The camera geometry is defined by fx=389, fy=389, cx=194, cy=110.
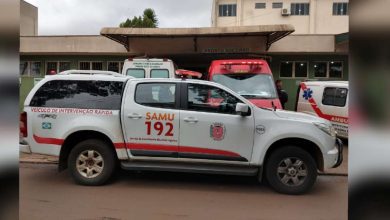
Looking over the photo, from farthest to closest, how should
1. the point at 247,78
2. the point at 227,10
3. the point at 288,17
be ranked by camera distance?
the point at 288,17 < the point at 227,10 < the point at 247,78

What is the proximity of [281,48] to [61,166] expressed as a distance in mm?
12874

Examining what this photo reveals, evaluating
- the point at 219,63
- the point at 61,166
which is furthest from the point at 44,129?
the point at 219,63

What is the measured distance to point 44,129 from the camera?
6.70 meters

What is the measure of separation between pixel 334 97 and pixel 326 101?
14.6 inches

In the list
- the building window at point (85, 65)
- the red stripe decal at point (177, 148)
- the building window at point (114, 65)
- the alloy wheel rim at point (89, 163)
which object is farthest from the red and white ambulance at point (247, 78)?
the building window at point (85, 65)

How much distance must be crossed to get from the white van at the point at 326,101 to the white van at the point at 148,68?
444cm

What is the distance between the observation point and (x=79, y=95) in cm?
679

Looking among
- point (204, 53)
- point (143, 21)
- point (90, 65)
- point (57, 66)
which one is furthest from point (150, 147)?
point (143, 21)

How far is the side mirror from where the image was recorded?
6312 mm

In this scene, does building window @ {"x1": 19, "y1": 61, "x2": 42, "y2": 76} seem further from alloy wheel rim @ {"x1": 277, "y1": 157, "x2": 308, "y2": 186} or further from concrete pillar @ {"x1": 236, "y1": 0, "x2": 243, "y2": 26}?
concrete pillar @ {"x1": 236, "y1": 0, "x2": 243, "y2": 26}

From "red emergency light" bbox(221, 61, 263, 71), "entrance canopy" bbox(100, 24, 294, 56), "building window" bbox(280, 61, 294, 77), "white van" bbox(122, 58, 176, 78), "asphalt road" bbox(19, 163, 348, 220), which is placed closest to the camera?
"asphalt road" bbox(19, 163, 348, 220)

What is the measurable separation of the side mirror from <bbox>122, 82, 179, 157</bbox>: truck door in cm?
102

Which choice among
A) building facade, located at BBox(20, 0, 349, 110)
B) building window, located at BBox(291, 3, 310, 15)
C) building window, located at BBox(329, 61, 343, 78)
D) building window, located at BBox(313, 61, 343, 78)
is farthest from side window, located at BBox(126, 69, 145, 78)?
building window, located at BBox(291, 3, 310, 15)

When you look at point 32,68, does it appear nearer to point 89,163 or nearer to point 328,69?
point 328,69
